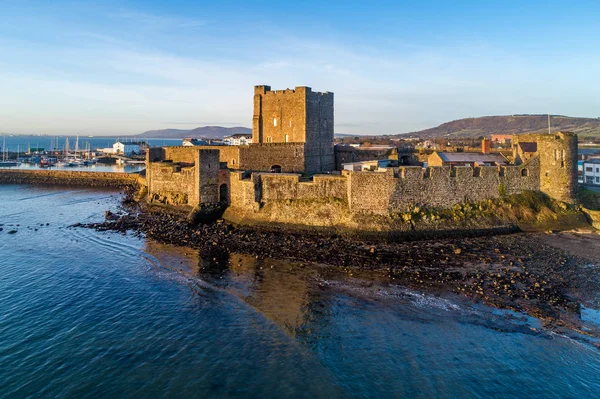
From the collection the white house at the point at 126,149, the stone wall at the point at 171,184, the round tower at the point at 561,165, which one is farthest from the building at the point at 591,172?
the white house at the point at 126,149

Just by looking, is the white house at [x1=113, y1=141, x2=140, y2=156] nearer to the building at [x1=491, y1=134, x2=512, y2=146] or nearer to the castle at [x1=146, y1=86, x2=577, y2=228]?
the castle at [x1=146, y1=86, x2=577, y2=228]

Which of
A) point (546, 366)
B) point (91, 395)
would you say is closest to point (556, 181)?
point (546, 366)

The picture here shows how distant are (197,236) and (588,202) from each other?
24.6 meters

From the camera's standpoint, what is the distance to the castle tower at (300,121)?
3116cm

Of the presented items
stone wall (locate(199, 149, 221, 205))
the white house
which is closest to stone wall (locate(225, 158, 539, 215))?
stone wall (locate(199, 149, 221, 205))

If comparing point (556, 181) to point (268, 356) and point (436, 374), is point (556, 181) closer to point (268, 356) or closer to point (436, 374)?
point (436, 374)

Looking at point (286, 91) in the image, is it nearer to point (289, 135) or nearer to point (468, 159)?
point (289, 135)

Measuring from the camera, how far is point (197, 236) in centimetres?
2366

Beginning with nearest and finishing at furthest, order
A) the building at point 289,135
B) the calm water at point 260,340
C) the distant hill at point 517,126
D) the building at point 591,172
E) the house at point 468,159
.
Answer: the calm water at point 260,340 < the house at point 468,159 < the building at point 289,135 < the building at point 591,172 < the distant hill at point 517,126

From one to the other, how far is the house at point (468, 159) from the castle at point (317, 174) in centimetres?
133

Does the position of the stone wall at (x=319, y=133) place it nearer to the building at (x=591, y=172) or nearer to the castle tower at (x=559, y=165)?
the castle tower at (x=559, y=165)

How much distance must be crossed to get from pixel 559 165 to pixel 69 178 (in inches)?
2296

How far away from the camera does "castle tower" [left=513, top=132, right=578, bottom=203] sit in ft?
83.3

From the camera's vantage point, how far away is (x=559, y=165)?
1006 inches
